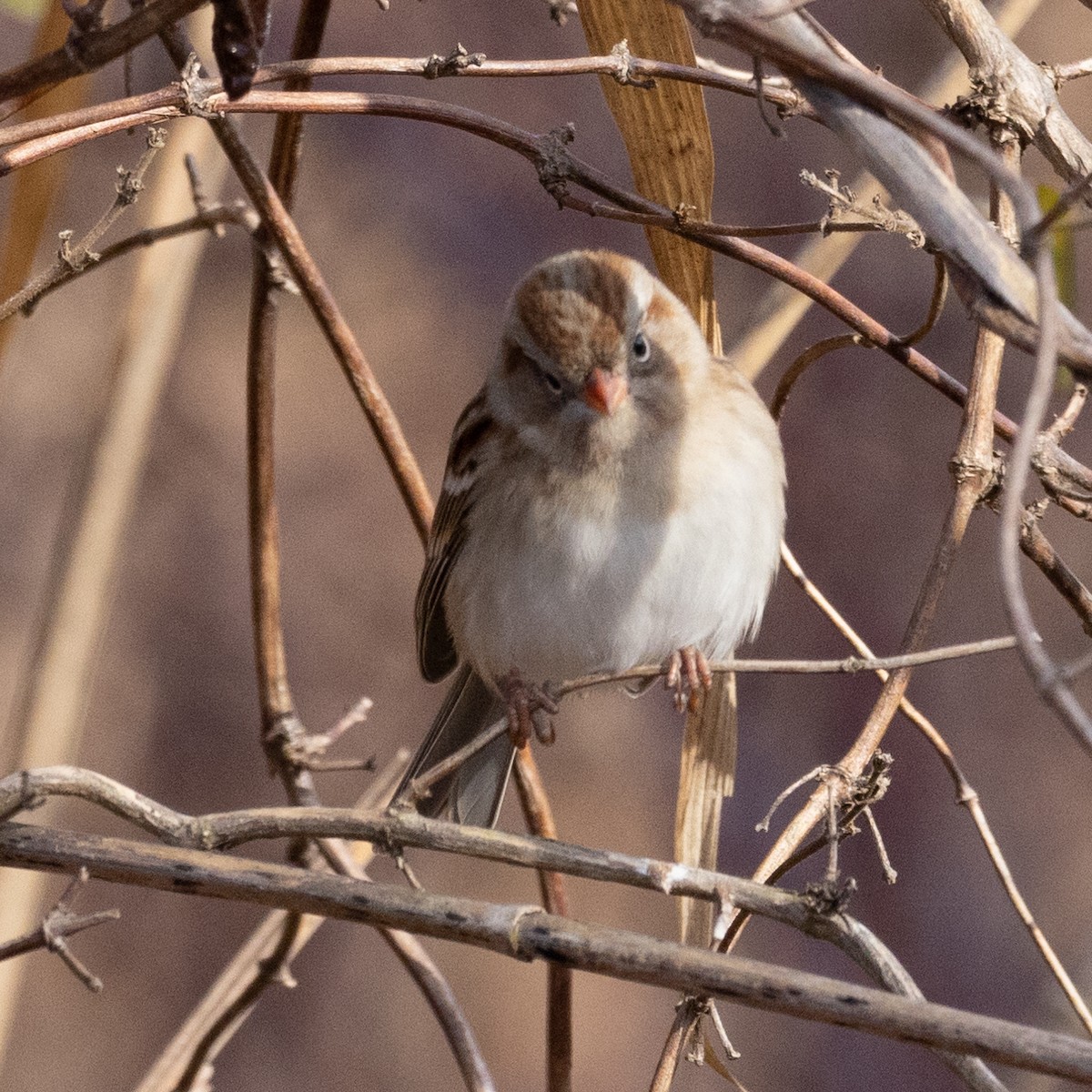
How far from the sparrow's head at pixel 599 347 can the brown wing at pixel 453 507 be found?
13 centimetres

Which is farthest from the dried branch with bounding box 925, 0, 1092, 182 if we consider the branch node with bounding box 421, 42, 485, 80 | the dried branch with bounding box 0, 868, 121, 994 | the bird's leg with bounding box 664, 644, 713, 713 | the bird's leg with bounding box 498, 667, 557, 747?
the dried branch with bounding box 0, 868, 121, 994

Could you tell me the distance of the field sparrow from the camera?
6.40ft

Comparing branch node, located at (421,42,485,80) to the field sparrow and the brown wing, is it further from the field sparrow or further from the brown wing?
the brown wing

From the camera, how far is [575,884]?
403 centimetres

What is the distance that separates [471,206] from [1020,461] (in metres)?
3.52

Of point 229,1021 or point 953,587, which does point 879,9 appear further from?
point 229,1021

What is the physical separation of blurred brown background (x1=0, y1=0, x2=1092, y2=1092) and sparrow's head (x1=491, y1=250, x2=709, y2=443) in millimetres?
2027

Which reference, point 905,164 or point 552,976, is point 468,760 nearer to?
point 552,976

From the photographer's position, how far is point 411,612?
4.11 metres

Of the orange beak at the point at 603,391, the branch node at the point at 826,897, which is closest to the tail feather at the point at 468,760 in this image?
the orange beak at the point at 603,391

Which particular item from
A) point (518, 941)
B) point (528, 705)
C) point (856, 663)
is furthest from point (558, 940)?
point (528, 705)

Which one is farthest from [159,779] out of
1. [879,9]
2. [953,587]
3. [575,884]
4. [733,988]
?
[733,988]

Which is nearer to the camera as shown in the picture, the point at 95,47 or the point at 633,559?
the point at 95,47

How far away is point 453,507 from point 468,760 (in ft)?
1.29
